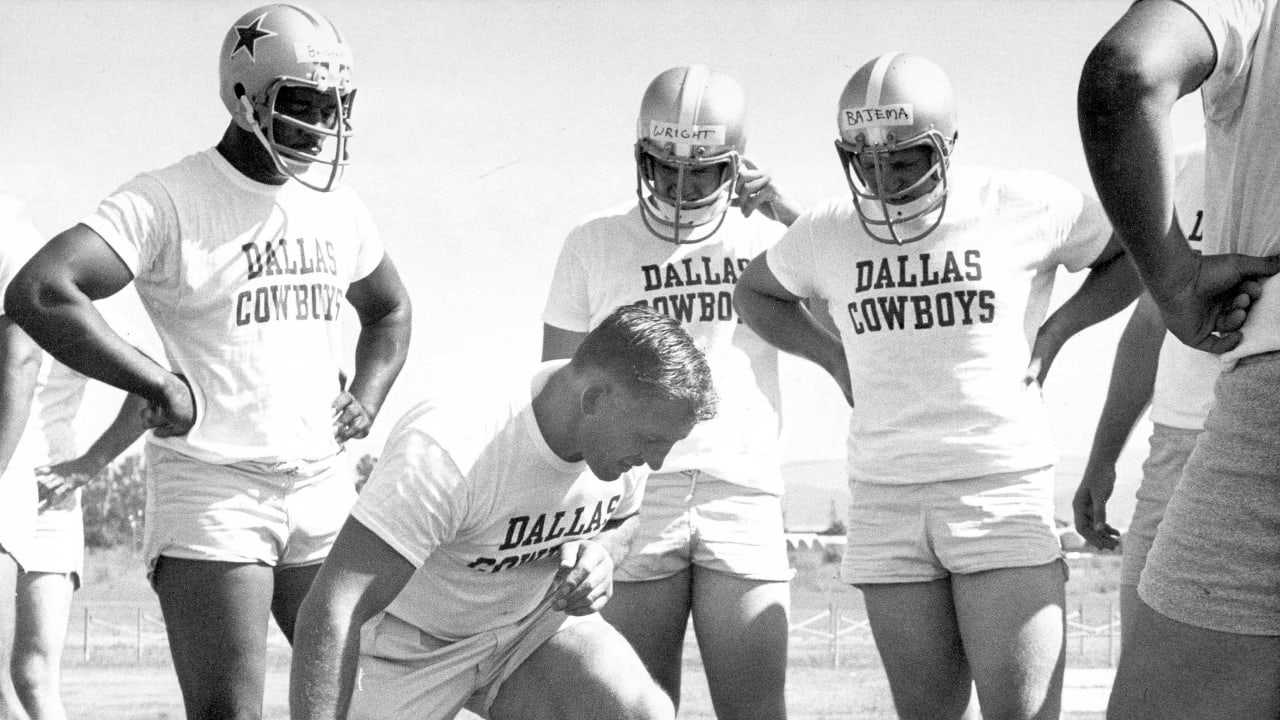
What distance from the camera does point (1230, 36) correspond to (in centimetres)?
206

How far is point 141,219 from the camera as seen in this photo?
3486mm

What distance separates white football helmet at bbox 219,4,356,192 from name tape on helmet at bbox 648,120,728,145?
2.78 feet

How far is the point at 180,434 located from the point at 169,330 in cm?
25

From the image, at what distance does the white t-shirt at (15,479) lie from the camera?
4.05 m

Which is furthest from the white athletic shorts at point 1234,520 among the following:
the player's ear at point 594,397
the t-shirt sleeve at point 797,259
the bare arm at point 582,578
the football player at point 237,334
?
the football player at point 237,334

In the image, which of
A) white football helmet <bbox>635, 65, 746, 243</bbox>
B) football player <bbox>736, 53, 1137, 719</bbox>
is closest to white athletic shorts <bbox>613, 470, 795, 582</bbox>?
football player <bbox>736, 53, 1137, 719</bbox>

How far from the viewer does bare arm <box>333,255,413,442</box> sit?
13.1 feet

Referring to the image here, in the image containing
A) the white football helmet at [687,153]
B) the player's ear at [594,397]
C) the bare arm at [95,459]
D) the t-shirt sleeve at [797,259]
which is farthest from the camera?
the bare arm at [95,459]

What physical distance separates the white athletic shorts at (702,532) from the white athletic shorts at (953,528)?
342 mm

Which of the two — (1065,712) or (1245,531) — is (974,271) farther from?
(1065,712)

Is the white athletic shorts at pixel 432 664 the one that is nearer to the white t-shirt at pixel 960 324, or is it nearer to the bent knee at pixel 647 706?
the bent knee at pixel 647 706

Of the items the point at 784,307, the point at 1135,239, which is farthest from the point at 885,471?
the point at 1135,239

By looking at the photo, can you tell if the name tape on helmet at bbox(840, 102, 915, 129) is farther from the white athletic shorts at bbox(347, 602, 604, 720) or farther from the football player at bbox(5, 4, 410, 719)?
the white athletic shorts at bbox(347, 602, 604, 720)

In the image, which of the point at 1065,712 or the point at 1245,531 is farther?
the point at 1065,712
